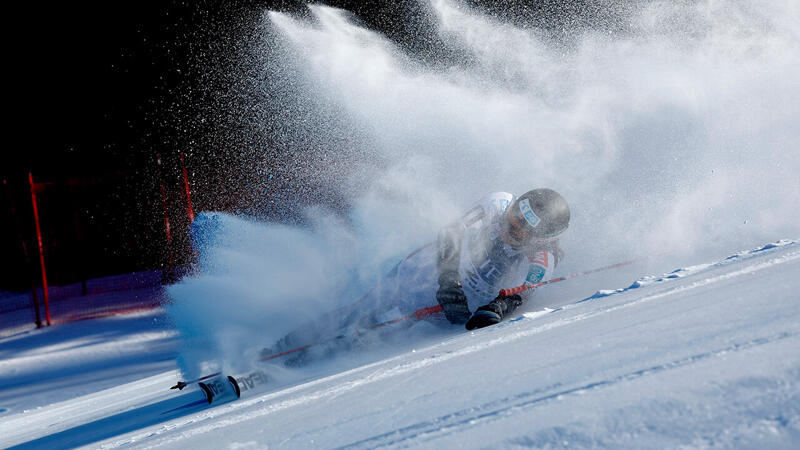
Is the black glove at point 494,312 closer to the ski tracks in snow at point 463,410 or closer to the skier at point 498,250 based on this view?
the skier at point 498,250

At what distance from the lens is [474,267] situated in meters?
4.88

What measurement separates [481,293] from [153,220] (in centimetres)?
762

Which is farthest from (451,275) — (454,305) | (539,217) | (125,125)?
(125,125)

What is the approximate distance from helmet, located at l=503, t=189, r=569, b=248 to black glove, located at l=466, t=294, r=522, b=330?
515 mm

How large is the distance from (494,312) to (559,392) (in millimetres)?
2573

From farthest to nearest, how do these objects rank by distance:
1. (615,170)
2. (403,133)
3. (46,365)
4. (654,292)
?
(403,133) → (615,170) → (46,365) → (654,292)

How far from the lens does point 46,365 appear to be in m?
5.91

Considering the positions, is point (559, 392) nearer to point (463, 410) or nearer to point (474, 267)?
point (463, 410)

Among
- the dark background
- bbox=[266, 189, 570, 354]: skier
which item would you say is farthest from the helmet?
the dark background

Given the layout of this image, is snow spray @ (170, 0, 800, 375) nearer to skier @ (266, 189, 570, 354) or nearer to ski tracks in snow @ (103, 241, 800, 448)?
skier @ (266, 189, 570, 354)

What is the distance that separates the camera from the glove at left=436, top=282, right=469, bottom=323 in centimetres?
432

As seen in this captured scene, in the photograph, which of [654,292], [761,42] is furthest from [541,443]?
[761,42]

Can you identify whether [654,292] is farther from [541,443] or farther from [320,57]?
[320,57]

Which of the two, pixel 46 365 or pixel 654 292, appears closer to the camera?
pixel 654 292
